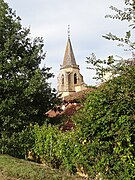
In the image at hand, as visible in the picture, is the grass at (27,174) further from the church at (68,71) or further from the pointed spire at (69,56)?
the pointed spire at (69,56)

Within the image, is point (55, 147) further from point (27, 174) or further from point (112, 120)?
point (112, 120)

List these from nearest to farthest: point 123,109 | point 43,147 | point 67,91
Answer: point 123,109
point 43,147
point 67,91

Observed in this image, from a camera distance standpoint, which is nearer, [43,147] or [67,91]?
[43,147]

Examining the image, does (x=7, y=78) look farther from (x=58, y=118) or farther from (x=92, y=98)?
(x=92, y=98)

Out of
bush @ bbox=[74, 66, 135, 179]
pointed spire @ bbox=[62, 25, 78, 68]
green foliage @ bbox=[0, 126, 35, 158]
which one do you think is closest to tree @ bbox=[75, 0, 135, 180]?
bush @ bbox=[74, 66, 135, 179]

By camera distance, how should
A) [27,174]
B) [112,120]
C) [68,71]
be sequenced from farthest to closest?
[68,71]
[27,174]
[112,120]

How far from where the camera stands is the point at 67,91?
A: 63.8 m

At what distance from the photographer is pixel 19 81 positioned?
58.5 feet

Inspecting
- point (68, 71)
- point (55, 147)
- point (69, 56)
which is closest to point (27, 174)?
point (55, 147)

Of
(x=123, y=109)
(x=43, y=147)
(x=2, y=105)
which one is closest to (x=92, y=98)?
(x=123, y=109)

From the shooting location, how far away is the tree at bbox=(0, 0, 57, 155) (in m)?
17.5

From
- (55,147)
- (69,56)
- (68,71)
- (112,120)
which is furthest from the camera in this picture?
(69,56)

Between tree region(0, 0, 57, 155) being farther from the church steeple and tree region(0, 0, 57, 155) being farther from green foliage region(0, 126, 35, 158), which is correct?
the church steeple

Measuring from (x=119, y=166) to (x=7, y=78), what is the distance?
37.2ft
